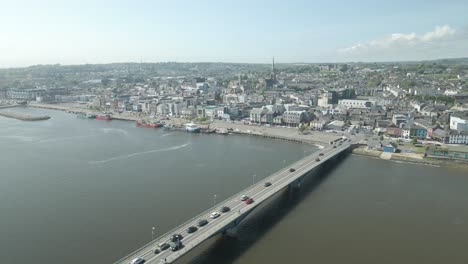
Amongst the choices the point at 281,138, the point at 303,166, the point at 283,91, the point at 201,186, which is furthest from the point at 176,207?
the point at 283,91

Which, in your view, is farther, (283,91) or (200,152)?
(283,91)

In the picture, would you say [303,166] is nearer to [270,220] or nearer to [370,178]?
[370,178]

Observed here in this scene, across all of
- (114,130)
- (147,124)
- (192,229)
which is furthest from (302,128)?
(192,229)

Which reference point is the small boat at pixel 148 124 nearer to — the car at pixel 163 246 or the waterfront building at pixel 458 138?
the car at pixel 163 246

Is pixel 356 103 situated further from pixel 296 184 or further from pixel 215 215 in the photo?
pixel 215 215

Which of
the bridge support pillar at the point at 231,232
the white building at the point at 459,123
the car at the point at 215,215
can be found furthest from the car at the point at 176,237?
the white building at the point at 459,123
